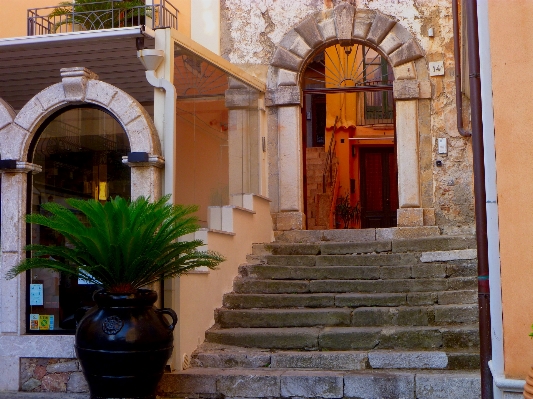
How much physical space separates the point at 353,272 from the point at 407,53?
357 centimetres

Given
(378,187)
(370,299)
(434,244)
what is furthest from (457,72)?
(378,187)

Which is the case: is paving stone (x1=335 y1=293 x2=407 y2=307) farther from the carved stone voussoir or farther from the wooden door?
the wooden door

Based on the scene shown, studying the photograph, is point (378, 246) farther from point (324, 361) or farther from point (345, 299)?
point (324, 361)

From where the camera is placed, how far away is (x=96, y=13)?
10.4m

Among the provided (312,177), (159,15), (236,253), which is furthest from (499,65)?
(312,177)

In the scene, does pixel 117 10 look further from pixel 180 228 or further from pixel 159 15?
pixel 180 228

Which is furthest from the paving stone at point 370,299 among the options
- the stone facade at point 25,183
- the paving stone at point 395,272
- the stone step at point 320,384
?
the stone facade at point 25,183

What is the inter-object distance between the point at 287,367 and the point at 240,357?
49cm

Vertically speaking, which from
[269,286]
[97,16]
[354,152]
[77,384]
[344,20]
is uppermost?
[344,20]

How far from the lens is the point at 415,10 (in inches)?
452

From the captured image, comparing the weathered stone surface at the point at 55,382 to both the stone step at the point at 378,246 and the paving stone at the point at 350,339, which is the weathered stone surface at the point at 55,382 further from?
the stone step at the point at 378,246

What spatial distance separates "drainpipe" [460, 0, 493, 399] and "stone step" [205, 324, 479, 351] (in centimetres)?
165

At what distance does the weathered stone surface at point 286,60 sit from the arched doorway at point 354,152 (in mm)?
4775

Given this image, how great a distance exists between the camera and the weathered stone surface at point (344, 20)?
37.9ft
